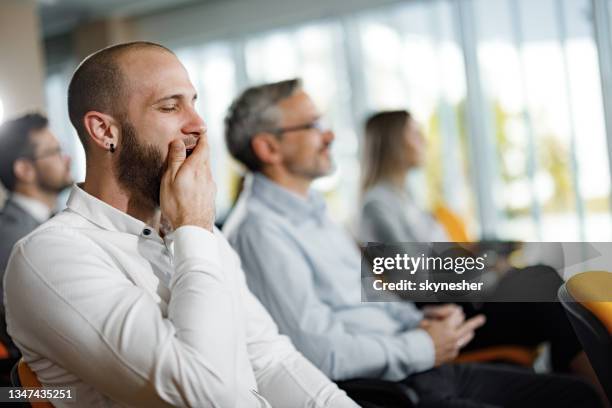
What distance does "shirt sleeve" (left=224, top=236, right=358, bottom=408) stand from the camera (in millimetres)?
1560

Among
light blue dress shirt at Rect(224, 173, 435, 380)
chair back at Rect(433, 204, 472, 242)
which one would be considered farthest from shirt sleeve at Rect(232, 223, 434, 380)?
chair back at Rect(433, 204, 472, 242)

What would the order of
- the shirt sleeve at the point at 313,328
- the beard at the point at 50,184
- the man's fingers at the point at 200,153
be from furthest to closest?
the beard at the point at 50,184 < the shirt sleeve at the point at 313,328 < the man's fingers at the point at 200,153

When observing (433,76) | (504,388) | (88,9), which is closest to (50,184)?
(504,388)

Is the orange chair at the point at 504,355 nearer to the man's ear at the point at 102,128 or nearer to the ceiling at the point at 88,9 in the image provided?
the man's ear at the point at 102,128

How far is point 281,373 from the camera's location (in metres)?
1.59

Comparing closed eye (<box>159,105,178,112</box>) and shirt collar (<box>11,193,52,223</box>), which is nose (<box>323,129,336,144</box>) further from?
shirt collar (<box>11,193,52,223</box>)

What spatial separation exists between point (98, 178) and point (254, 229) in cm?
71

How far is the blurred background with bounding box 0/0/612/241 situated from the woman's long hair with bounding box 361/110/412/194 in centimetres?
119

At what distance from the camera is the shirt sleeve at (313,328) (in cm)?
194

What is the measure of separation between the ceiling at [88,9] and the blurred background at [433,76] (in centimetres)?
2

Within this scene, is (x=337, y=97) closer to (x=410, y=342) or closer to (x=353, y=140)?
(x=353, y=140)

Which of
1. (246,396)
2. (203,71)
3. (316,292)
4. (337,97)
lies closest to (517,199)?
(337,97)

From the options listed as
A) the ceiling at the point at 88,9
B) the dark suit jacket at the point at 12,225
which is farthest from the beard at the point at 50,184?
the ceiling at the point at 88,9

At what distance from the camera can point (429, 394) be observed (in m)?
1.97
